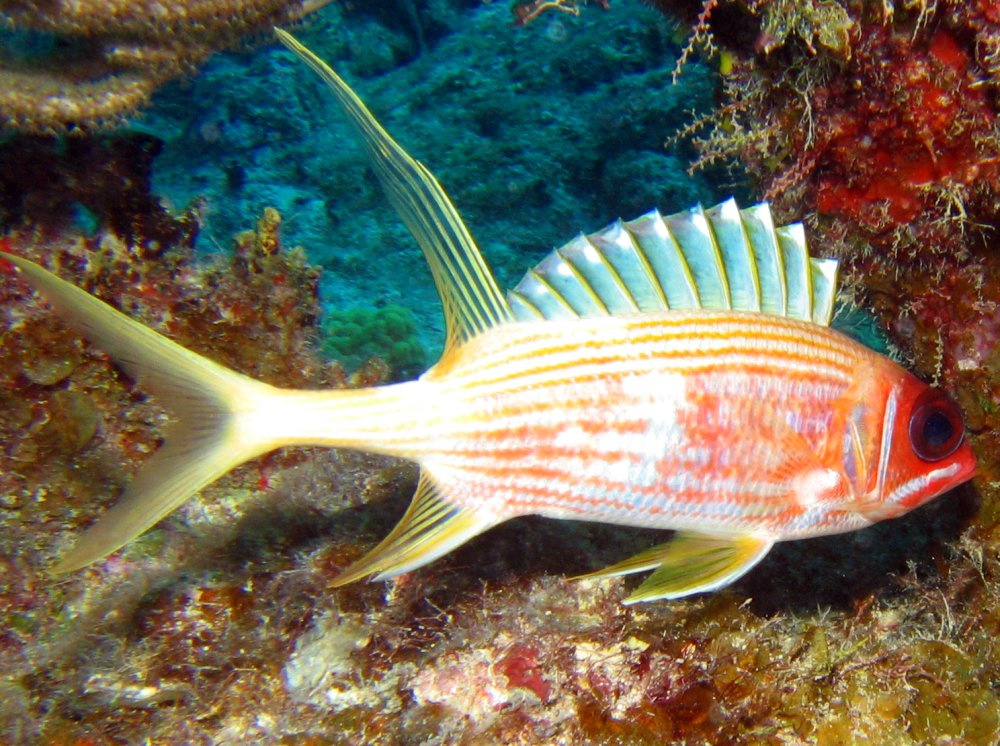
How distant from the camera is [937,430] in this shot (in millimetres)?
2146

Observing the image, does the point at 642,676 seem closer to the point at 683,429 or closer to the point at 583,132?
the point at 683,429

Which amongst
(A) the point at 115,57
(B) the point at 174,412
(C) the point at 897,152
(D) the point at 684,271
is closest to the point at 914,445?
(D) the point at 684,271

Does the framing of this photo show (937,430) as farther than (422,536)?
Yes

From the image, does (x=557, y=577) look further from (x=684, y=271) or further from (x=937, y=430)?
(x=937, y=430)

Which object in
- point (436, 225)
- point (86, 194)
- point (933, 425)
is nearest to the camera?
point (436, 225)

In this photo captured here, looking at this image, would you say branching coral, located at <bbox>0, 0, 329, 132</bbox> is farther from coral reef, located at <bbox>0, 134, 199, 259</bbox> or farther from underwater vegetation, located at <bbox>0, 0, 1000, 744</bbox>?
underwater vegetation, located at <bbox>0, 0, 1000, 744</bbox>

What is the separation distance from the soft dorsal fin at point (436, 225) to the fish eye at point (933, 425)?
58.0 inches

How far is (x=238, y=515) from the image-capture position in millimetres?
3248

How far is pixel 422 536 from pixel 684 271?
1310 mm

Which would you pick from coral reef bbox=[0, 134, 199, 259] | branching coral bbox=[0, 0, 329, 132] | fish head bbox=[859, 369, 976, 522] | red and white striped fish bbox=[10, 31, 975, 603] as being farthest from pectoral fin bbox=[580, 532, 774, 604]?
coral reef bbox=[0, 134, 199, 259]

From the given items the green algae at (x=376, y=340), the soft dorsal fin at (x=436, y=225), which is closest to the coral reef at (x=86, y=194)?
the green algae at (x=376, y=340)

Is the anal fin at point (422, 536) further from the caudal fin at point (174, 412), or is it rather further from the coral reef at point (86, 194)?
Result: the coral reef at point (86, 194)

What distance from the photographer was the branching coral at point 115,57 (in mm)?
2809

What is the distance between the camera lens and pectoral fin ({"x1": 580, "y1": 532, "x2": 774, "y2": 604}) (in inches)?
81.4
